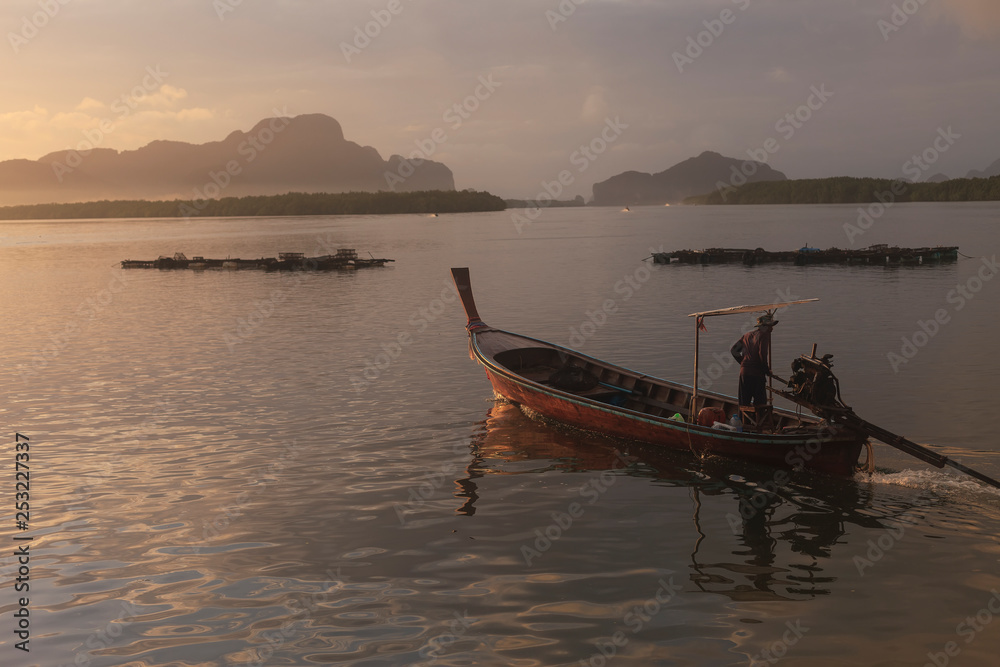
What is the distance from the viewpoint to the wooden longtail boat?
48.1 ft

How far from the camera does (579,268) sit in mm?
69500

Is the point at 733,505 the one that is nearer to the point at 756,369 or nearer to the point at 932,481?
the point at 756,369

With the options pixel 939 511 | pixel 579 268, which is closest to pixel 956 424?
pixel 939 511

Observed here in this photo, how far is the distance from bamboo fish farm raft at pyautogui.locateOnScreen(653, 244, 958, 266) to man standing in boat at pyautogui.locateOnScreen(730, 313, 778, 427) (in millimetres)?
51899

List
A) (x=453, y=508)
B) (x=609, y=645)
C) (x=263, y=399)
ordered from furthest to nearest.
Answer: (x=263, y=399), (x=453, y=508), (x=609, y=645)

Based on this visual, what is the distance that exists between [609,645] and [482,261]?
70739mm

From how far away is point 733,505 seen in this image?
14055 mm

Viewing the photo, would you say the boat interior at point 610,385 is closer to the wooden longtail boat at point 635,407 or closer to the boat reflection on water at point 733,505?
the wooden longtail boat at point 635,407

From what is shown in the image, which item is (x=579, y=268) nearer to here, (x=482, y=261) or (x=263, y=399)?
(x=482, y=261)

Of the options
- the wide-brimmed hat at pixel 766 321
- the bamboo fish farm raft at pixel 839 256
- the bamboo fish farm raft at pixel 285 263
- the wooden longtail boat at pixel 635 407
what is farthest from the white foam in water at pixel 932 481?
the bamboo fish farm raft at pixel 285 263

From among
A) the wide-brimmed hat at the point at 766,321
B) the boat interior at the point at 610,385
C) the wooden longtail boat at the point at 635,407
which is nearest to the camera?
the wooden longtail boat at the point at 635,407

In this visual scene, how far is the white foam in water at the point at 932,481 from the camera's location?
14055 millimetres

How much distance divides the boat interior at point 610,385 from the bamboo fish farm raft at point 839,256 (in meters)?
47.9

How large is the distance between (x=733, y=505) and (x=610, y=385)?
23.1 feet
